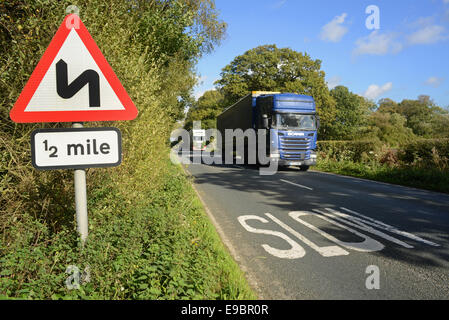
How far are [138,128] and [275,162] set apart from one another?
10753 mm

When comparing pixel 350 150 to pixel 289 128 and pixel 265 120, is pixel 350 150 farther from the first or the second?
pixel 265 120

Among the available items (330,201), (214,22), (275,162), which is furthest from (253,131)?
(330,201)

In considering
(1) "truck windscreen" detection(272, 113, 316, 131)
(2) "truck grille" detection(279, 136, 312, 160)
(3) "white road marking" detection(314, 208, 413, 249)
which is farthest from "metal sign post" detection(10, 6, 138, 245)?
(1) "truck windscreen" detection(272, 113, 316, 131)

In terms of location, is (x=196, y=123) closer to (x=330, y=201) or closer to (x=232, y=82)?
(x=232, y=82)

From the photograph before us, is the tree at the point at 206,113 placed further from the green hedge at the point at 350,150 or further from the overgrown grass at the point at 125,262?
the overgrown grass at the point at 125,262

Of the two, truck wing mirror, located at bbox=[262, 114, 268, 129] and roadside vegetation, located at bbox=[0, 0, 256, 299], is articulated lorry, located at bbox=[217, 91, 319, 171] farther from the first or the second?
roadside vegetation, located at bbox=[0, 0, 256, 299]

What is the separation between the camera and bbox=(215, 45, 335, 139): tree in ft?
125

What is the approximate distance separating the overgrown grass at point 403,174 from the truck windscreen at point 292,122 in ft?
9.72

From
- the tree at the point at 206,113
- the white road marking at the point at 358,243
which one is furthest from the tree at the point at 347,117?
the white road marking at the point at 358,243

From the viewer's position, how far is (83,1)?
16.3 feet

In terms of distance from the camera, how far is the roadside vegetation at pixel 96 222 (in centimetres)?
285

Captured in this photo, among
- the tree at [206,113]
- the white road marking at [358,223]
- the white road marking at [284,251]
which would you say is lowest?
the white road marking at [284,251]

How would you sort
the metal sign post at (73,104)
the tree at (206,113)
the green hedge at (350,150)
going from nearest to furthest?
the metal sign post at (73,104)
the green hedge at (350,150)
the tree at (206,113)

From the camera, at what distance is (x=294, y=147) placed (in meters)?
15.3
